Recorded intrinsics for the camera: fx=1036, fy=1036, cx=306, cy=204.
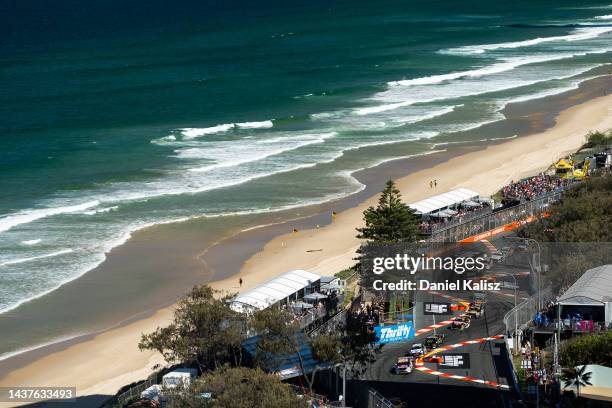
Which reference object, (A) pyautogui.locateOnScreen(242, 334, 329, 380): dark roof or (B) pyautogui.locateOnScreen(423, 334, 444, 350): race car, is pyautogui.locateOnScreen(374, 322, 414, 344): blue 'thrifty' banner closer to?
(B) pyautogui.locateOnScreen(423, 334, 444, 350): race car

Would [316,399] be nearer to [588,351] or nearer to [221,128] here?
[588,351]

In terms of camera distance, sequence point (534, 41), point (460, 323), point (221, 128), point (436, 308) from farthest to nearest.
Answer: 1. point (534, 41)
2. point (221, 128)
3. point (436, 308)
4. point (460, 323)

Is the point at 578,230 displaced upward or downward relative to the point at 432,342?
upward

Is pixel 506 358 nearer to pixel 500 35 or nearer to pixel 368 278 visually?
pixel 368 278

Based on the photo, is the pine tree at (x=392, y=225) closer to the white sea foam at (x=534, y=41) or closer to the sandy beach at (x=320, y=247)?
the sandy beach at (x=320, y=247)

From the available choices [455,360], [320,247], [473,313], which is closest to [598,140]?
[320,247]
